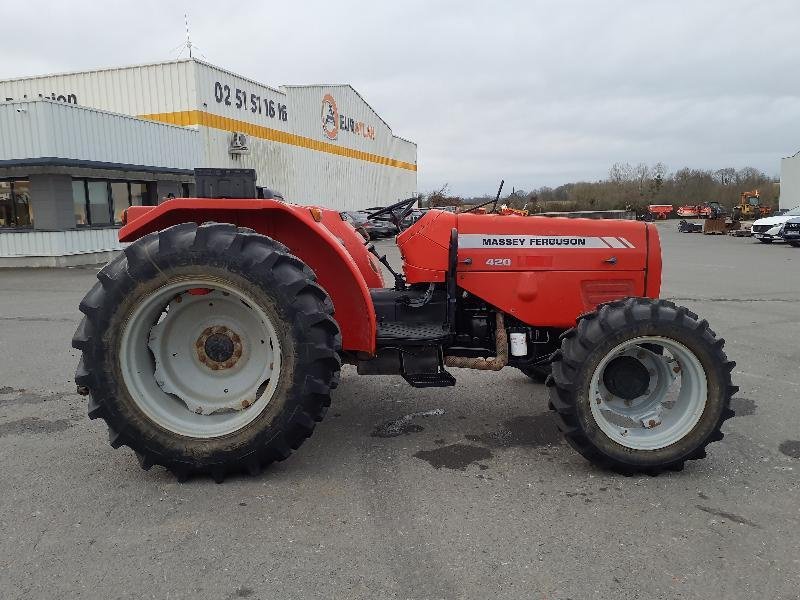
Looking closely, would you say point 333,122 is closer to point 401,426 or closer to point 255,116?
point 255,116

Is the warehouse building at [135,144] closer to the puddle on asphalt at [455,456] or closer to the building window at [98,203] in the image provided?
the building window at [98,203]

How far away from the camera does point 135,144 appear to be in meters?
16.6

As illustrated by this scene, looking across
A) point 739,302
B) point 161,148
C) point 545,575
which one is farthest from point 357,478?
point 161,148

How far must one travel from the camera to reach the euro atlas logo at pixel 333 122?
27.4 meters

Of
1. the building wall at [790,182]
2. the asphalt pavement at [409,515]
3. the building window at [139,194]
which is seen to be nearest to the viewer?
the asphalt pavement at [409,515]

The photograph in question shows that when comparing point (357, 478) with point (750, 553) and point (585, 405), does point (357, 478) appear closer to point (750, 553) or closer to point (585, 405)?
point (585, 405)

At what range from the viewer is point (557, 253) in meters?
3.67

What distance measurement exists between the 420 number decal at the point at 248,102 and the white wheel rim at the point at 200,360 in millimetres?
18344

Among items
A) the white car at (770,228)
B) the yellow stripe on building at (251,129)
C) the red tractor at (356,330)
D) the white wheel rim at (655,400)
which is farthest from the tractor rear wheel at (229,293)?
the white car at (770,228)

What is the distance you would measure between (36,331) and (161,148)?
11.5 m

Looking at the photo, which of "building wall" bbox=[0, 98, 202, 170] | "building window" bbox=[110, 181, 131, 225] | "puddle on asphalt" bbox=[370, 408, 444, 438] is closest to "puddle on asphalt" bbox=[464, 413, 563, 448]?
"puddle on asphalt" bbox=[370, 408, 444, 438]

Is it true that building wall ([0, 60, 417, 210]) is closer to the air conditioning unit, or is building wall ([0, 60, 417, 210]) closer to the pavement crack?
the air conditioning unit

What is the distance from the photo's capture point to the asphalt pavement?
2350 millimetres

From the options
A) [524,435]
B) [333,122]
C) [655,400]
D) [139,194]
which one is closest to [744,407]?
[655,400]
